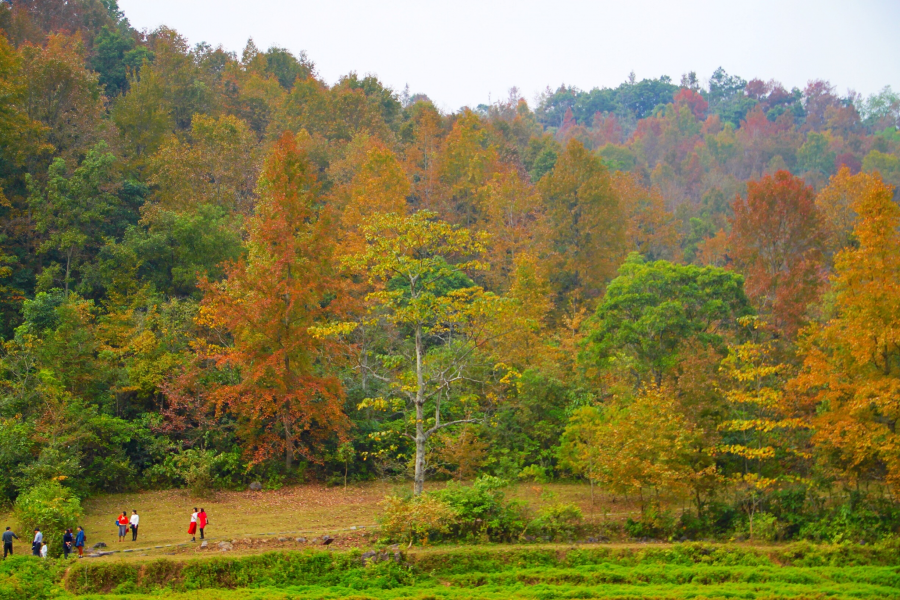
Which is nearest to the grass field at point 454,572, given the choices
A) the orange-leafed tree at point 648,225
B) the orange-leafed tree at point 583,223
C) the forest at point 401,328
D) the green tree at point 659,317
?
the forest at point 401,328

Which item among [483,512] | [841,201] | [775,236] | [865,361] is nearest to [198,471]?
[483,512]

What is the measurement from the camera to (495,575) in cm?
1777

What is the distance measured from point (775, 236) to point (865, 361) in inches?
733

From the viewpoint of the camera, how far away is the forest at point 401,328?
22.0m

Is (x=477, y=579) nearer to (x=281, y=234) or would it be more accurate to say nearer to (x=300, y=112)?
(x=281, y=234)

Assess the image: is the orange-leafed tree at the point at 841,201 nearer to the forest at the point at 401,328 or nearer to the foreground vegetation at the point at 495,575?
the forest at the point at 401,328

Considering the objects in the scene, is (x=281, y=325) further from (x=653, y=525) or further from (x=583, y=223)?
(x=583, y=223)

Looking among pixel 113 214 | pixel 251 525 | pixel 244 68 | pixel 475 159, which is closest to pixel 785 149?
pixel 475 159

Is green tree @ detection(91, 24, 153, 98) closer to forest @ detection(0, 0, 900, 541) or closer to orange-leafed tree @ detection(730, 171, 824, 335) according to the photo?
forest @ detection(0, 0, 900, 541)

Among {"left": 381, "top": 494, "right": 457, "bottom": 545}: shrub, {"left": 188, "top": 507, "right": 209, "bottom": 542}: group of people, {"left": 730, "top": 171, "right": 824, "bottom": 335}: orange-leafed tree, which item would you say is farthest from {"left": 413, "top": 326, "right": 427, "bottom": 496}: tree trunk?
{"left": 730, "top": 171, "right": 824, "bottom": 335}: orange-leafed tree

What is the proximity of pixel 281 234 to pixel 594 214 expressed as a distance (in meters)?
23.8

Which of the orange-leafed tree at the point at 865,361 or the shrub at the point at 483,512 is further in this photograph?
the orange-leafed tree at the point at 865,361

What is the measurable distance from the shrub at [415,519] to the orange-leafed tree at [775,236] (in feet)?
81.0

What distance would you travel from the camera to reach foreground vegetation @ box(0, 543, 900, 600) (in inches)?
653
